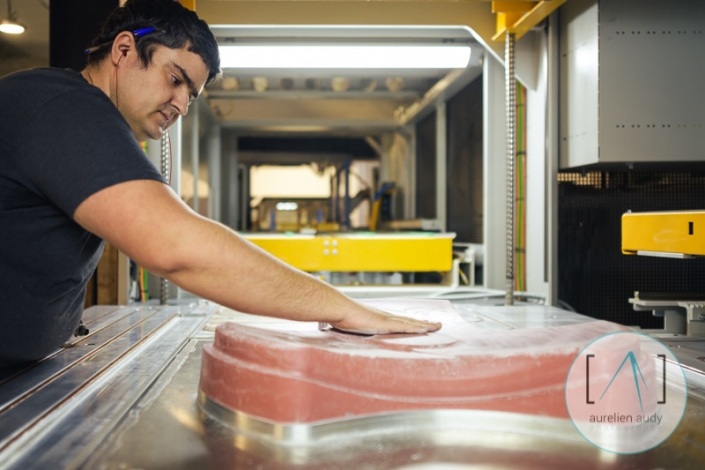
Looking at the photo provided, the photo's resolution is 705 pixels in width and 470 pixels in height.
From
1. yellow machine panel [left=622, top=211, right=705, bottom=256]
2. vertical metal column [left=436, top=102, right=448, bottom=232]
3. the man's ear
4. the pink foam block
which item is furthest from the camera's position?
vertical metal column [left=436, top=102, right=448, bottom=232]

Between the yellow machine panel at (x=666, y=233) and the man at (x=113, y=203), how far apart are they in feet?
3.38

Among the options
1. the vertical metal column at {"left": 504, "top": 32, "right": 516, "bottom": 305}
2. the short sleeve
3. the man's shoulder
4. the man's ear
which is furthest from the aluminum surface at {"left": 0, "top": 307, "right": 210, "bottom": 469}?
the vertical metal column at {"left": 504, "top": 32, "right": 516, "bottom": 305}

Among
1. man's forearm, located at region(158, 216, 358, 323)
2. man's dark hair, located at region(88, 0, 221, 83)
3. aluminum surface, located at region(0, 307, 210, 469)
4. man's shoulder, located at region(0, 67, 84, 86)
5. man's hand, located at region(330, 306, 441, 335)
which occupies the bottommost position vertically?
aluminum surface, located at region(0, 307, 210, 469)

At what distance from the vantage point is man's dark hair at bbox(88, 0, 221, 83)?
1.23 metres

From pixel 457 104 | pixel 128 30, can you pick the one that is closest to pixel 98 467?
pixel 128 30

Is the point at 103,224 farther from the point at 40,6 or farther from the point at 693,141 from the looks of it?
the point at 693,141

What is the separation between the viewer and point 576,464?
0.80 m

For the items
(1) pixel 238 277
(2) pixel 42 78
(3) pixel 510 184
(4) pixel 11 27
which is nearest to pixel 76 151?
(2) pixel 42 78

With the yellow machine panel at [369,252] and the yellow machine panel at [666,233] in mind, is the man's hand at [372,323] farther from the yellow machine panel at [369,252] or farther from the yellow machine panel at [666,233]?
the yellow machine panel at [369,252]

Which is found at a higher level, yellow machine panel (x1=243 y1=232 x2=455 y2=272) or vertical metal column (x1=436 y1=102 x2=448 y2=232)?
vertical metal column (x1=436 y1=102 x2=448 y2=232)

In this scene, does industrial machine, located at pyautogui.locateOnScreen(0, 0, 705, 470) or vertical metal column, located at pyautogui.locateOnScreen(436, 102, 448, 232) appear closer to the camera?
industrial machine, located at pyautogui.locateOnScreen(0, 0, 705, 470)

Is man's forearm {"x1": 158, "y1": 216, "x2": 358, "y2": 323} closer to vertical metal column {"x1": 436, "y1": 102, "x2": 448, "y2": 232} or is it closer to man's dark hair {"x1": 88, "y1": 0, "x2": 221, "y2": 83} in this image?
man's dark hair {"x1": 88, "y1": 0, "x2": 221, "y2": 83}

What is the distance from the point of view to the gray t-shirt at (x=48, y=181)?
94 cm

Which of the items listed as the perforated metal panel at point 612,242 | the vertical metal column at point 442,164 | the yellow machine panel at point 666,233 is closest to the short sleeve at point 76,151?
the yellow machine panel at point 666,233
